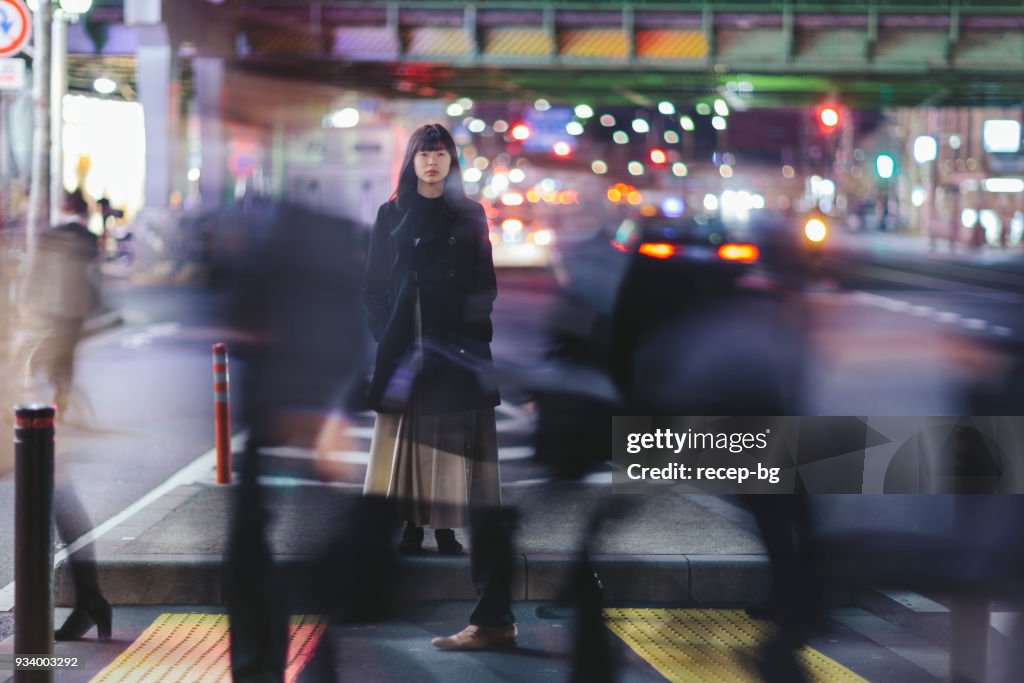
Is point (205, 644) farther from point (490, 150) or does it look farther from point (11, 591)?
point (490, 150)

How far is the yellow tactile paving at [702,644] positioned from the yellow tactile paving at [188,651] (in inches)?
48.3

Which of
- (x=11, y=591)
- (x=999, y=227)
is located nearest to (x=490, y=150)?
(x=999, y=227)

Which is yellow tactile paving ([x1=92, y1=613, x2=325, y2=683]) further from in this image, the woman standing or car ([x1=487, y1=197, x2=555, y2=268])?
car ([x1=487, y1=197, x2=555, y2=268])

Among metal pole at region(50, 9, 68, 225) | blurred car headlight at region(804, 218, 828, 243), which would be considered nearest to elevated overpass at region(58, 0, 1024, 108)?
blurred car headlight at region(804, 218, 828, 243)

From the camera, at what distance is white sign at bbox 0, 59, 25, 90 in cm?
1212

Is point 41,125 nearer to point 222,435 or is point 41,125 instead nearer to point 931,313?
point 222,435

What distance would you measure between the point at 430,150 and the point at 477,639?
182cm

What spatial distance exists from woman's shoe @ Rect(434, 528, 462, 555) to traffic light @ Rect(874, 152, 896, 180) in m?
15.9

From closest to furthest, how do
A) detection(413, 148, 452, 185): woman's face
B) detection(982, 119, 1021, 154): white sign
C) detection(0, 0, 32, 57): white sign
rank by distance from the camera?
detection(413, 148, 452, 185): woman's face → detection(0, 0, 32, 57): white sign → detection(982, 119, 1021, 154): white sign

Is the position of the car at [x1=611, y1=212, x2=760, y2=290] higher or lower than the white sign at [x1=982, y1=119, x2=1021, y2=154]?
lower

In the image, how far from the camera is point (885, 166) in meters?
21.0

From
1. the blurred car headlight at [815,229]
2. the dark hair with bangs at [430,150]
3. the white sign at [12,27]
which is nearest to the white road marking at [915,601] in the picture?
the dark hair with bangs at [430,150]

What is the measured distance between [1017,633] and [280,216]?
3044mm

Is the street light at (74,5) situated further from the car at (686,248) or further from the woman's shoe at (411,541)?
the woman's shoe at (411,541)
